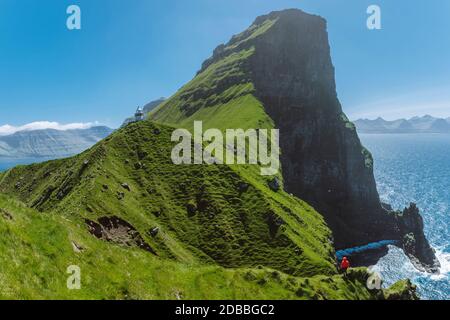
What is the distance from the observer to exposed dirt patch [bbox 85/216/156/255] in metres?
63.4

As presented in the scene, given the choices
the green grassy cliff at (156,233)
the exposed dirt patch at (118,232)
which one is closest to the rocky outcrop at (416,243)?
the green grassy cliff at (156,233)

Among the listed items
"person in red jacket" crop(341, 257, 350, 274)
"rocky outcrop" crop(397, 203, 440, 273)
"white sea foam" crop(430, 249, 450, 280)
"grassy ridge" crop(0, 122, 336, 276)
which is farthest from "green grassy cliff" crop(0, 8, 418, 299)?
"rocky outcrop" crop(397, 203, 440, 273)

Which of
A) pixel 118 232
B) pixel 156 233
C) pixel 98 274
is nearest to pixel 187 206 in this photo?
pixel 156 233

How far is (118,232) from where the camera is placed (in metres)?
67.3

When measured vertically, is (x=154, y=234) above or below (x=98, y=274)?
below

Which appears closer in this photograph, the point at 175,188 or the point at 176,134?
the point at 175,188

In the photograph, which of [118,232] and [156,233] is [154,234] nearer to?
[156,233]

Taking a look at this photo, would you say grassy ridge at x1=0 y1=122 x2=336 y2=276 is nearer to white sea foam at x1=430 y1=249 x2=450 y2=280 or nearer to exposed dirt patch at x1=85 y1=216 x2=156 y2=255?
exposed dirt patch at x1=85 y1=216 x2=156 y2=255

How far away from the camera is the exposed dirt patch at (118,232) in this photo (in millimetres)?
63438

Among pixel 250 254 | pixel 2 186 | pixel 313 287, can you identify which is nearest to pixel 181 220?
pixel 250 254

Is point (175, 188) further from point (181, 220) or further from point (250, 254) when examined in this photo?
point (250, 254)

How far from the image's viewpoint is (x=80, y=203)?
6731cm

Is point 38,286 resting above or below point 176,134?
below
